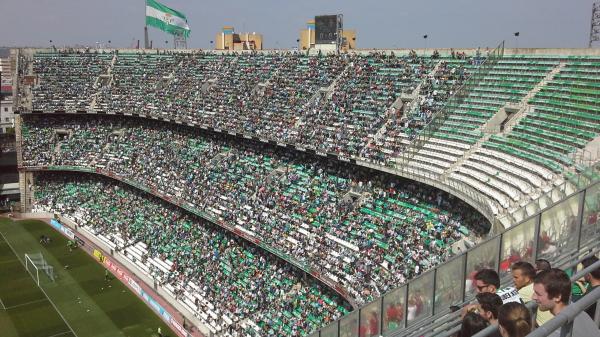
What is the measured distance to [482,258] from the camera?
8.42m

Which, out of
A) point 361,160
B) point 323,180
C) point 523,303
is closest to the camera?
point 523,303

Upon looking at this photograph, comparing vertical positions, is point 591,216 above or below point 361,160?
above

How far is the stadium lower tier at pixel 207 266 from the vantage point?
1040 inches

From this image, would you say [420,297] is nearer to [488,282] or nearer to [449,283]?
[449,283]

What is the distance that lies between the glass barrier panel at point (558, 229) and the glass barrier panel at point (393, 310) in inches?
101

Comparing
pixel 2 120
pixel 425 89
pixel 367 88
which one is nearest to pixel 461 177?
pixel 425 89

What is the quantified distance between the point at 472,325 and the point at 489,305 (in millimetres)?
299

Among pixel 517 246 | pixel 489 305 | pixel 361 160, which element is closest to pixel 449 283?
pixel 517 246

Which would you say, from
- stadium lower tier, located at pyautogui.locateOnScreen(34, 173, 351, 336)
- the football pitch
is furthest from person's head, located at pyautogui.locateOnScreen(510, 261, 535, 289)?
the football pitch

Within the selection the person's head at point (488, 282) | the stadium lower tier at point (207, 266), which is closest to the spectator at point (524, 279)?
the person's head at point (488, 282)

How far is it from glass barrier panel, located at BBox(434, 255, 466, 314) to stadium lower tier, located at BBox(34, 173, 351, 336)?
53.9 ft

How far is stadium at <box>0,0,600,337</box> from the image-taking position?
43.1 ft

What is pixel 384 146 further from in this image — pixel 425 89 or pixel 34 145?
pixel 34 145

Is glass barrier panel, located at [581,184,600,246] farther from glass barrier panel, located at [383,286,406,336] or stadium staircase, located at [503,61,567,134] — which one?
stadium staircase, located at [503,61,567,134]
